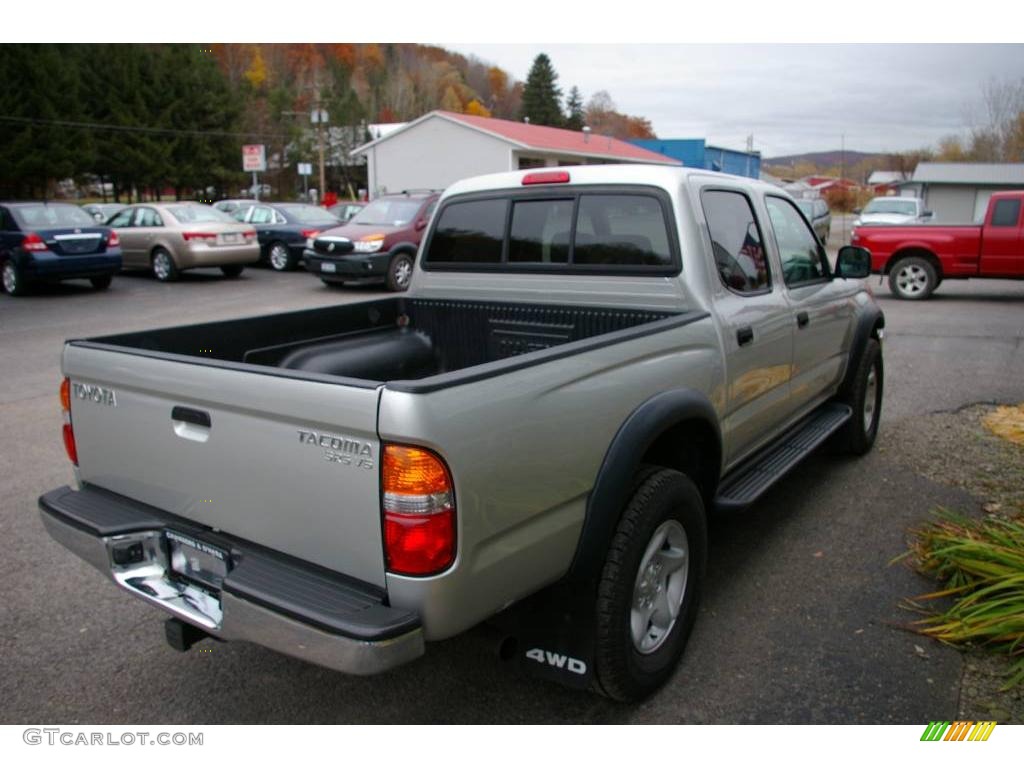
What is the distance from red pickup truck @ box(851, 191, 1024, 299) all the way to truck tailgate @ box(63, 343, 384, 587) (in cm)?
1401

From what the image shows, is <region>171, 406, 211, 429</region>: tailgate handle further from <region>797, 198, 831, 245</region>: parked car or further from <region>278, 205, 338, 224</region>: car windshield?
<region>797, 198, 831, 245</region>: parked car

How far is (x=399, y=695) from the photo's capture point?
121 inches

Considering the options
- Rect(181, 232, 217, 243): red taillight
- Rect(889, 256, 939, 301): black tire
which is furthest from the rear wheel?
Rect(889, 256, 939, 301): black tire

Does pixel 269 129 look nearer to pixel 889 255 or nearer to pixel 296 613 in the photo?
pixel 889 255

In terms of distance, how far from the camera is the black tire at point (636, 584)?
271 centimetres

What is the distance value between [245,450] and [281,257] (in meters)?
17.8

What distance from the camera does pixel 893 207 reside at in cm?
2412

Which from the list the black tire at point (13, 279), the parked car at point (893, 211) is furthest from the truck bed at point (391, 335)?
the parked car at point (893, 211)

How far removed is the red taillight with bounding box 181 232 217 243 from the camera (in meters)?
16.9

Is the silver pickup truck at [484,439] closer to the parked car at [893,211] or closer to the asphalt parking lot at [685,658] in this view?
→ the asphalt parking lot at [685,658]

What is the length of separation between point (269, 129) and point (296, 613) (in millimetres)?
65785

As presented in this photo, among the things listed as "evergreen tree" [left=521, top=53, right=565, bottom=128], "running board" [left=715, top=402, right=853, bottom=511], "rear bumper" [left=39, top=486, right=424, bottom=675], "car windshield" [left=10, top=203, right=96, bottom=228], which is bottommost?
"running board" [left=715, top=402, right=853, bottom=511]

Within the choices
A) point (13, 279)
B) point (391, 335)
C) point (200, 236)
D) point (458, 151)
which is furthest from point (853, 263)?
point (458, 151)

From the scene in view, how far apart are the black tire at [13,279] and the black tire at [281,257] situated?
564cm
